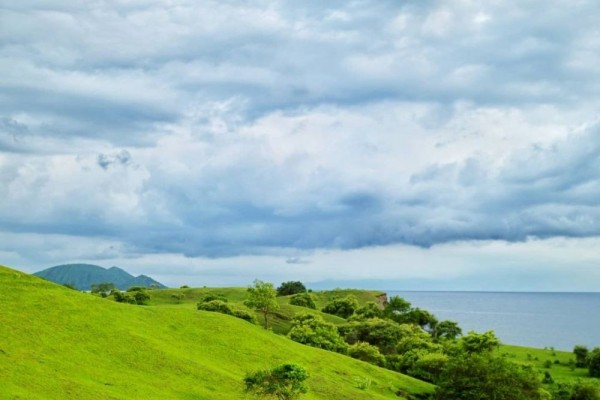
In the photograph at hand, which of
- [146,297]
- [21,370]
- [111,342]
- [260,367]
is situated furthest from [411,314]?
[21,370]

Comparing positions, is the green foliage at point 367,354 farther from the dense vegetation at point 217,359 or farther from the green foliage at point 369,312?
the green foliage at point 369,312

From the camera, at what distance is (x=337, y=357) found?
90.7 meters

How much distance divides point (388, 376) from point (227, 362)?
2838 centimetres

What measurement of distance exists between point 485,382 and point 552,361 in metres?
90.1

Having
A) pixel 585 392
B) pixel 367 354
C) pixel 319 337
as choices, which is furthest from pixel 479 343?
pixel 319 337

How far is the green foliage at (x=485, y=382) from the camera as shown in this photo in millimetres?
81562

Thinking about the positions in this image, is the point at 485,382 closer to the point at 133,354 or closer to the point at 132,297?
the point at 133,354

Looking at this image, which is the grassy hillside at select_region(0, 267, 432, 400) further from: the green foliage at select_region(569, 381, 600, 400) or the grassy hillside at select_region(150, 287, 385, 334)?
the grassy hillside at select_region(150, 287, 385, 334)

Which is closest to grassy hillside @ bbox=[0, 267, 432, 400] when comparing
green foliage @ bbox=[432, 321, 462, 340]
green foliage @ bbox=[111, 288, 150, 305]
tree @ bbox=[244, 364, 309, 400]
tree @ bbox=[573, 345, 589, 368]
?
tree @ bbox=[244, 364, 309, 400]

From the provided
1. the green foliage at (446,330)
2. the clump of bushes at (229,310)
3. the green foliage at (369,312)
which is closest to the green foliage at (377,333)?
the clump of bushes at (229,310)

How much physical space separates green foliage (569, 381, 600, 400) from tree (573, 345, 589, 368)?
47.3 metres

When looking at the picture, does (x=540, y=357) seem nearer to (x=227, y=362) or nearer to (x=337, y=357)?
(x=337, y=357)

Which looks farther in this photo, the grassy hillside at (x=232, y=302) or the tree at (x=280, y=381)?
the grassy hillside at (x=232, y=302)

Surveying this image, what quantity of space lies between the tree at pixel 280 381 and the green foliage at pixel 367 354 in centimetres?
5472
